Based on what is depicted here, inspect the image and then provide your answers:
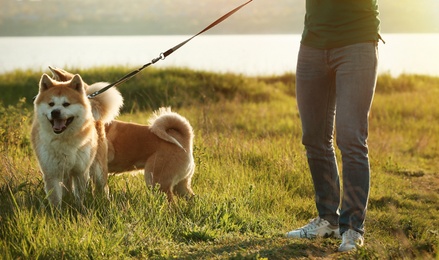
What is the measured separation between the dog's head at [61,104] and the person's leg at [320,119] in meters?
1.68

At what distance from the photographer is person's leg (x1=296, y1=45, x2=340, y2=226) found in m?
4.04

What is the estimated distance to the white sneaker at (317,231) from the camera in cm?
430

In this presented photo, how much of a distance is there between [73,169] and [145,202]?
2.14 ft

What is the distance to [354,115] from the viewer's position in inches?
151

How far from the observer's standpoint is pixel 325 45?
12.8 feet

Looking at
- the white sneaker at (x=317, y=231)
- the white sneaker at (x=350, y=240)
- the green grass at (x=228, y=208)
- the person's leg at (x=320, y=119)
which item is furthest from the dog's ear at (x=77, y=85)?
the white sneaker at (x=350, y=240)

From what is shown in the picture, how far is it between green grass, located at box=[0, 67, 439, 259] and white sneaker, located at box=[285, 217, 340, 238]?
77 mm

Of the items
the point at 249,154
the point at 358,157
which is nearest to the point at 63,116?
the point at 358,157

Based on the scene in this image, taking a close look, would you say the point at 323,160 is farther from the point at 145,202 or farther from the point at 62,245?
the point at 62,245

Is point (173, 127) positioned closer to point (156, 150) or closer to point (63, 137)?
point (156, 150)

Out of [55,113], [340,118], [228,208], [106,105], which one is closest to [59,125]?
[55,113]

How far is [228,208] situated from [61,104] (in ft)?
5.03

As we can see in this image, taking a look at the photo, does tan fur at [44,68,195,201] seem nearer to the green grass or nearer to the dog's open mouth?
the green grass

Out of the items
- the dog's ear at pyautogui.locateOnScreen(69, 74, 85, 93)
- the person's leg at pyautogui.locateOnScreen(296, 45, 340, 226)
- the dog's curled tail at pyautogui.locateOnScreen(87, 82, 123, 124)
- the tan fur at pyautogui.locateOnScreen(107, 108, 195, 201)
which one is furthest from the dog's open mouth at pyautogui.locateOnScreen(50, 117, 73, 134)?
the person's leg at pyautogui.locateOnScreen(296, 45, 340, 226)
